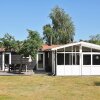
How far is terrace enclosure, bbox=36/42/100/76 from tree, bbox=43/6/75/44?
34.2 meters

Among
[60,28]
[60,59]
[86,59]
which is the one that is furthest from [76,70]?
[60,28]

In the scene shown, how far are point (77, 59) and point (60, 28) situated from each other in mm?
35806

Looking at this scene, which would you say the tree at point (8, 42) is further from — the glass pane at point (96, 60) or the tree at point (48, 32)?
the tree at point (48, 32)

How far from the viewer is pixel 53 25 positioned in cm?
7512

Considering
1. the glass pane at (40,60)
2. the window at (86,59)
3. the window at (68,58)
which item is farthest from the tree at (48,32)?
the window at (68,58)

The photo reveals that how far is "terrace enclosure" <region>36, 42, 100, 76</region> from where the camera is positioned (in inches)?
1490

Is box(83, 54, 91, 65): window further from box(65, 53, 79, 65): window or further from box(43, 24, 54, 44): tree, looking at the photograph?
box(43, 24, 54, 44): tree

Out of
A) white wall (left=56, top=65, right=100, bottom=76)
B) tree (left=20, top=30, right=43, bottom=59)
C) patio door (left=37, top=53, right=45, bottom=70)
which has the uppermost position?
tree (left=20, top=30, right=43, bottom=59)

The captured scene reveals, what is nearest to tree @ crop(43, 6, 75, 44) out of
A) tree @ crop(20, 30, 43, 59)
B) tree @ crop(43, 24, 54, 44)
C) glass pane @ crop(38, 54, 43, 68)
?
tree @ crop(43, 24, 54, 44)

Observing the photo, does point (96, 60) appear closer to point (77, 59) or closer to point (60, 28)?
point (77, 59)

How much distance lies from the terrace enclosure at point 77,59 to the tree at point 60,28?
34.2 meters

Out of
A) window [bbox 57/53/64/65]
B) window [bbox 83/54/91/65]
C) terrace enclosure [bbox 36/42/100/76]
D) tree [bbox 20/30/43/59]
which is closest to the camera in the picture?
terrace enclosure [bbox 36/42/100/76]

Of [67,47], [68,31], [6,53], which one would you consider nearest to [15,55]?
[6,53]

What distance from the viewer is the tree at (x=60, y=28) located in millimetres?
73000
